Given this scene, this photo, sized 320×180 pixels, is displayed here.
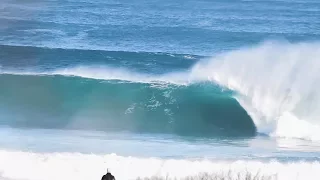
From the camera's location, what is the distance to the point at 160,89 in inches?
784

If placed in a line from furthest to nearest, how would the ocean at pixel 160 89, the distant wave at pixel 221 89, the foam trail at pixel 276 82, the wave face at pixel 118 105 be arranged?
the distant wave at pixel 221 89 → the foam trail at pixel 276 82 → the wave face at pixel 118 105 → the ocean at pixel 160 89

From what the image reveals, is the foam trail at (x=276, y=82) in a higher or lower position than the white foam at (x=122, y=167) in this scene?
higher

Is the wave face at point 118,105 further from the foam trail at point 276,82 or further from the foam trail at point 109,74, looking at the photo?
the foam trail at point 276,82

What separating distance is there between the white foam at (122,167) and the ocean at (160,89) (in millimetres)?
29

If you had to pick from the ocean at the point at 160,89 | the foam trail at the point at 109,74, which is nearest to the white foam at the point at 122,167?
the ocean at the point at 160,89

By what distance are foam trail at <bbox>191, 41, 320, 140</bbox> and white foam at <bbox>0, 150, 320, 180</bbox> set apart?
2.80 meters

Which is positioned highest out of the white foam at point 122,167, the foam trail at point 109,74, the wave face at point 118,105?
the foam trail at point 109,74

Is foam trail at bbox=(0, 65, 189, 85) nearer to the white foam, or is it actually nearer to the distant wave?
the distant wave

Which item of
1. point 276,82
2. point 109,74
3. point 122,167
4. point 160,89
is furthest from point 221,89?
point 122,167

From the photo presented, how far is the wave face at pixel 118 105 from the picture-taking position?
17.0m

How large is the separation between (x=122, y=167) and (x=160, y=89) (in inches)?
259

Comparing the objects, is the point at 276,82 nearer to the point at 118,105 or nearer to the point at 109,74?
the point at 118,105

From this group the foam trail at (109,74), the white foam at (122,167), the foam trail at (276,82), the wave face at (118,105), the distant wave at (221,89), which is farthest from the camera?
the foam trail at (109,74)

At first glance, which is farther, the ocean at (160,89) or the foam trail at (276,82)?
the foam trail at (276,82)
